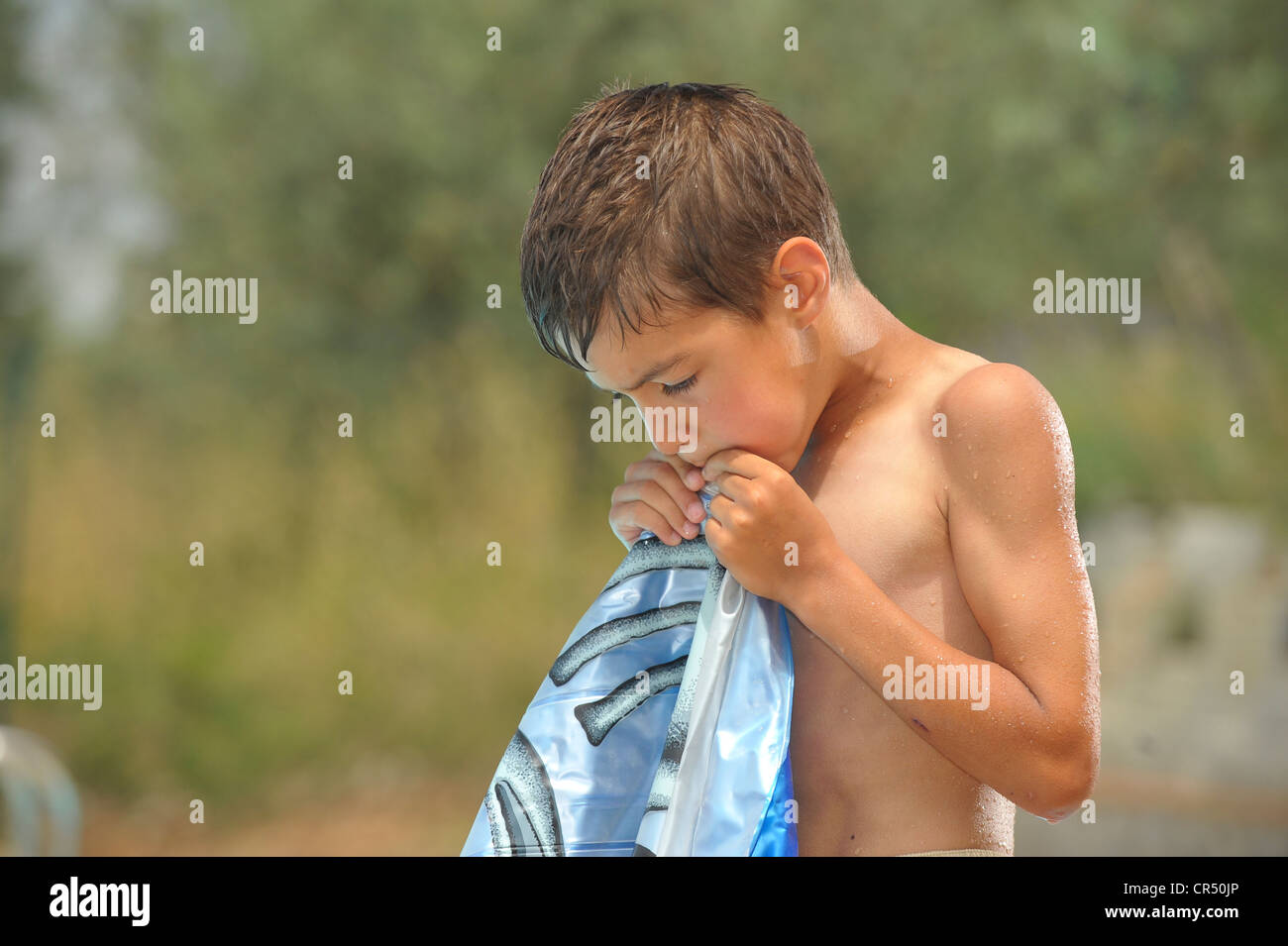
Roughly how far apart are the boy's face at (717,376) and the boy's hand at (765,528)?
2 centimetres

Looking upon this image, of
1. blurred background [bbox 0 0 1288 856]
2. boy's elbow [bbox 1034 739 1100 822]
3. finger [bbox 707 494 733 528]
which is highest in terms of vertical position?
blurred background [bbox 0 0 1288 856]

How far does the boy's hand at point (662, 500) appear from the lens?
697mm

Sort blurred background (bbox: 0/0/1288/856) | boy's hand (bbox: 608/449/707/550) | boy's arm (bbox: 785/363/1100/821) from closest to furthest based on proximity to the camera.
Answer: boy's arm (bbox: 785/363/1100/821), boy's hand (bbox: 608/449/707/550), blurred background (bbox: 0/0/1288/856)

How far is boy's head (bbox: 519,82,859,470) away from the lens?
61 centimetres

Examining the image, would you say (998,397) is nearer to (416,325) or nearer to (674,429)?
(674,429)

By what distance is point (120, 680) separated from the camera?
317cm

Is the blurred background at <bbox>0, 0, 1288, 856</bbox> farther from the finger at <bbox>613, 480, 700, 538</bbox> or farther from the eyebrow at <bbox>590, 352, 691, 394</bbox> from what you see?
the eyebrow at <bbox>590, 352, 691, 394</bbox>

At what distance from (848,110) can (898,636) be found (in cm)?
284

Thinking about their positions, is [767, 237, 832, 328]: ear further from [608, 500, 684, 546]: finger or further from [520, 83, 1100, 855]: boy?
[608, 500, 684, 546]: finger

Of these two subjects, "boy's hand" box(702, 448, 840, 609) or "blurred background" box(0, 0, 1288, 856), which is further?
"blurred background" box(0, 0, 1288, 856)

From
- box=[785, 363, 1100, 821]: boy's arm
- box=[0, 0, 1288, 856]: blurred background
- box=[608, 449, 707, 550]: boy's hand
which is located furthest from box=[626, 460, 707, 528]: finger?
box=[0, 0, 1288, 856]: blurred background

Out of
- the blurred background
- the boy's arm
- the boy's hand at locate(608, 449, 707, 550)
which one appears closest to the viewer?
the boy's arm

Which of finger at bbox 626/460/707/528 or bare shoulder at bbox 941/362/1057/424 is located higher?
bare shoulder at bbox 941/362/1057/424

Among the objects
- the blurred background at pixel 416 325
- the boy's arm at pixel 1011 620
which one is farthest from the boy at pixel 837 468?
the blurred background at pixel 416 325
